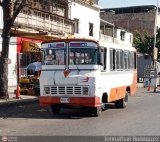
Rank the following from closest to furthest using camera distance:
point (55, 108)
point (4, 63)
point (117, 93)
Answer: point (55, 108) → point (117, 93) → point (4, 63)

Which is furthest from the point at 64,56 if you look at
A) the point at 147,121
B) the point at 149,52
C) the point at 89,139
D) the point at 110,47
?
the point at 149,52

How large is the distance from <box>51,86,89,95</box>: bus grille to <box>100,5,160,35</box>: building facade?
54.6 metres

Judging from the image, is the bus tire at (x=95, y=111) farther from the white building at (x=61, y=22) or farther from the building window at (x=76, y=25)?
the building window at (x=76, y=25)

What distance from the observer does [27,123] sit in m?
13.6

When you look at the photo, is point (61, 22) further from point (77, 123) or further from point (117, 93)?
point (77, 123)

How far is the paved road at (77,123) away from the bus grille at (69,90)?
2.73 ft

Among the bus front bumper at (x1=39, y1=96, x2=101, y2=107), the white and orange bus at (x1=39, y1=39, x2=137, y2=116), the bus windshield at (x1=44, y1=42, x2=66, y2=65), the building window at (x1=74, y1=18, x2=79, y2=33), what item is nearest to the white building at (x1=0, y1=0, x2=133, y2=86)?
the building window at (x1=74, y1=18, x2=79, y2=33)

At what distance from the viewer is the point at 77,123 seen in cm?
1376

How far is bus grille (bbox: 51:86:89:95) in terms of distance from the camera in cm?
A: 1511

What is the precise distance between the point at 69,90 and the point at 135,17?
195ft

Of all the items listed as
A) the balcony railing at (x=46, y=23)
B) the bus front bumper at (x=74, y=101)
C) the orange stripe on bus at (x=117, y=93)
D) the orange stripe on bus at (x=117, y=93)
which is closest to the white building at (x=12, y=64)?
the balcony railing at (x=46, y=23)

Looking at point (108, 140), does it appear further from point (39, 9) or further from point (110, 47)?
point (39, 9)

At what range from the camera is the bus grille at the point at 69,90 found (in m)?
15.1

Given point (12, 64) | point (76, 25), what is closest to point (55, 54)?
point (12, 64)
